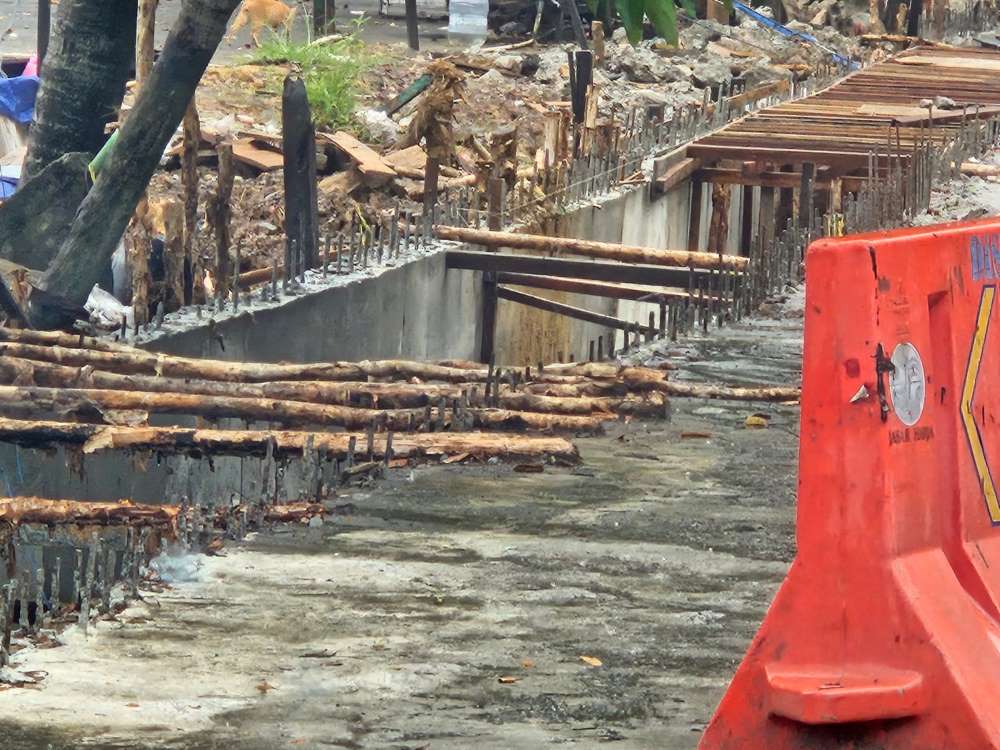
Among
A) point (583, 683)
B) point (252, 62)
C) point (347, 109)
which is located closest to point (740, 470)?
point (583, 683)

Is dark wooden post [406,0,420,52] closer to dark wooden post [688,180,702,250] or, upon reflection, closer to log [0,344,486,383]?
dark wooden post [688,180,702,250]

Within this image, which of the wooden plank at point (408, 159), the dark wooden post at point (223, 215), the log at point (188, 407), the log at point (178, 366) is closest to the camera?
the log at point (188, 407)

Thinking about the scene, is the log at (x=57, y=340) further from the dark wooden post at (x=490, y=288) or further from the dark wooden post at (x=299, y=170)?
the dark wooden post at (x=490, y=288)

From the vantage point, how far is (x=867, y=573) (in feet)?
13.4

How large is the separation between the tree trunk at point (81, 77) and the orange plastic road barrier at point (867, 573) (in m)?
8.20

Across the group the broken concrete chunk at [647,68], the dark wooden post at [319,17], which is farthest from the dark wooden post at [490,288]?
the dark wooden post at [319,17]

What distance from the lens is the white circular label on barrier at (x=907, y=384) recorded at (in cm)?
413

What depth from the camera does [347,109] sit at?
22.1 metres

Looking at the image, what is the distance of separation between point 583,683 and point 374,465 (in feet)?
8.16

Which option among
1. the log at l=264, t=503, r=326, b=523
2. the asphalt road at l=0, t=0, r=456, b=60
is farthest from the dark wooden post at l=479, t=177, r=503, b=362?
the asphalt road at l=0, t=0, r=456, b=60

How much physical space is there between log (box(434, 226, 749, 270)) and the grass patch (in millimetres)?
7932

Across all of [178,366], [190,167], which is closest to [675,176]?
[190,167]

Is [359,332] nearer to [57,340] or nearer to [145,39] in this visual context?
[145,39]

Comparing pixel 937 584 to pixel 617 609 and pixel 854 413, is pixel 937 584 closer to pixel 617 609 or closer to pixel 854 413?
pixel 854 413
